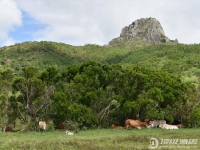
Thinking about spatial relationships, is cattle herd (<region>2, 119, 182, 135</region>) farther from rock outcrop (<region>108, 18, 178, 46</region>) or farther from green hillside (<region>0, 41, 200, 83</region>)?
rock outcrop (<region>108, 18, 178, 46</region>)

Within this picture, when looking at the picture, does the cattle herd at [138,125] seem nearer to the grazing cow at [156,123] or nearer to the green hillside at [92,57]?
the grazing cow at [156,123]

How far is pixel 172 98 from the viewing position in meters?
Result: 22.0

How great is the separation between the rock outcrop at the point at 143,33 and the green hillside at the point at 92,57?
213 ft

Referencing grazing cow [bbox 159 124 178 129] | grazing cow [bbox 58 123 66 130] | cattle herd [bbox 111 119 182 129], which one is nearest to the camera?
grazing cow [bbox 159 124 178 129]

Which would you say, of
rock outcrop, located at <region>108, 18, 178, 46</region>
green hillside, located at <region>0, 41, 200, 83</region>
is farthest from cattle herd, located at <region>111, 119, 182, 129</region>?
rock outcrop, located at <region>108, 18, 178, 46</region>

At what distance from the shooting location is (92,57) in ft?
296

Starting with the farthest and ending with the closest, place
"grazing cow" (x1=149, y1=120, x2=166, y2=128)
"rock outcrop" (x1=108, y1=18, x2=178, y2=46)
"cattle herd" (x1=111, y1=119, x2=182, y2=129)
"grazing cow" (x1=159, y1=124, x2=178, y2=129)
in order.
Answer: "rock outcrop" (x1=108, y1=18, x2=178, y2=46), "grazing cow" (x1=149, y1=120, x2=166, y2=128), "cattle herd" (x1=111, y1=119, x2=182, y2=129), "grazing cow" (x1=159, y1=124, x2=178, y2=129)

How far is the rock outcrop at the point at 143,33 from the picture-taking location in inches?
6535

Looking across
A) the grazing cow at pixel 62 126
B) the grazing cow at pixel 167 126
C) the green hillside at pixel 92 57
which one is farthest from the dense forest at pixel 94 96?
the green hillside at pixel 92 57

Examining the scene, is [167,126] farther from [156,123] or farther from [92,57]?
[92,57]

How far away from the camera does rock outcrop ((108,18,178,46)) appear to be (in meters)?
166

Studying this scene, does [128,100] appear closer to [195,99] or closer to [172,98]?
[172,98]

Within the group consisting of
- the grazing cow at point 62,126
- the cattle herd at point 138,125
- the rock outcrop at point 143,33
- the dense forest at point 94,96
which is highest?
the rock outcrop at point 143,33

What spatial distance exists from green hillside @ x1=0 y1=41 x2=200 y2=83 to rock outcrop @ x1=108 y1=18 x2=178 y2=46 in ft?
213
